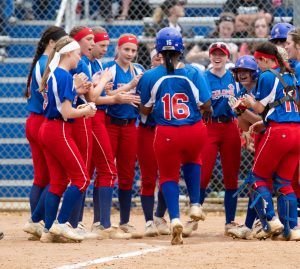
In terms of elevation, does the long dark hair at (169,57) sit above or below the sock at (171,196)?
above

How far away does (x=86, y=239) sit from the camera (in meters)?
9.12

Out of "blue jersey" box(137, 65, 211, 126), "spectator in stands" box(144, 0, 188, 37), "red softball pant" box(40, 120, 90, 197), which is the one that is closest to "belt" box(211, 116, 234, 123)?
"blue jersey" box(137, 65, 211, 126)

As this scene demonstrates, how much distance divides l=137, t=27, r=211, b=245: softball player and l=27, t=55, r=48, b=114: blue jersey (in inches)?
37.4

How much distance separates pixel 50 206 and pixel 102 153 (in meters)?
0.89

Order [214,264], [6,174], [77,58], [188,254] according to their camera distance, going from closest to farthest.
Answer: [214,264]
[188,254]
[77,58]
[6,174]

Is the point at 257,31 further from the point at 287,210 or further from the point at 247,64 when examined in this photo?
the point at 287,210

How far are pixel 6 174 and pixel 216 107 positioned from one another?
436 cm

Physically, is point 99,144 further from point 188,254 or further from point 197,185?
point 188,254

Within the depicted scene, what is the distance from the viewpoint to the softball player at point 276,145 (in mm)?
8609

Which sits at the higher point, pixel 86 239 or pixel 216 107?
pixel 216 107

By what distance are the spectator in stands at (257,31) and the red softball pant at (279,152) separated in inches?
151

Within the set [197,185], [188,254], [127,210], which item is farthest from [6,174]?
[188,254]

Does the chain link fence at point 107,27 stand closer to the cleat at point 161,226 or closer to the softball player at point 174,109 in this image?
the cleat at point 161,226

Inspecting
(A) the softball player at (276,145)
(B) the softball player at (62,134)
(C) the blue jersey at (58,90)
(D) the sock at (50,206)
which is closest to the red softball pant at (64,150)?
(B) the softball player at (62,134)
